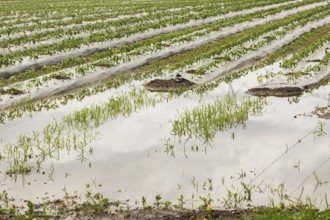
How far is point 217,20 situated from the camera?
86.9ft

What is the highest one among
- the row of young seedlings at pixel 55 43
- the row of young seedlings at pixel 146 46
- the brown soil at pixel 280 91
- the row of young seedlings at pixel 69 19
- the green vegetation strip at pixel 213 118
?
the row of young seedlings at pixel 69 19

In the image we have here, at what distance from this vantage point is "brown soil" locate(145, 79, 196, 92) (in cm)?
1235

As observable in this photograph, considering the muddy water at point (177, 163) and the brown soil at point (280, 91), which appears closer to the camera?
the muddy water at point (177, 163)

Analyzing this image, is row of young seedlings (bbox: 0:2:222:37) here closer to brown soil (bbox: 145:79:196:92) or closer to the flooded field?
the flooded field

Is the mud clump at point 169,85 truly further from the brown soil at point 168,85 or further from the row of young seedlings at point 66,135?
the row of young seedlings at point 66,135

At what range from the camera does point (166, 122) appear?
9.32 m

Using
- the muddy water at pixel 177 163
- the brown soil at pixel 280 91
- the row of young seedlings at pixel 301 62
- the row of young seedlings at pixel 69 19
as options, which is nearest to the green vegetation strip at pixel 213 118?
the muddy water at pixel 177 163

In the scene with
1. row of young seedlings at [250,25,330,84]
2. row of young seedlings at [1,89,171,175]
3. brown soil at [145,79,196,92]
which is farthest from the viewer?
row of young seedlings at [250,25,330,84]

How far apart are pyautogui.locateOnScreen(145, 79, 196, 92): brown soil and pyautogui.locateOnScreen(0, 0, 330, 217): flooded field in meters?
0.05

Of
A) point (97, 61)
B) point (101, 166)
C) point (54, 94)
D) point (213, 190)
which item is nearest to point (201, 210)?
point (213, 190)

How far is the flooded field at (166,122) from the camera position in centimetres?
629

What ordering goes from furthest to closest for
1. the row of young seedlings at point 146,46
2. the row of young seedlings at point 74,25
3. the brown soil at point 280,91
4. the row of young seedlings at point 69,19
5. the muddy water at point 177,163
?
the row of young seedlings at point 69,19 < the row of young seedlings at point 74,25 < the row of young seedlings at point 146,46 < the brown soil at point 280,91 < the muddy water at point 177,163

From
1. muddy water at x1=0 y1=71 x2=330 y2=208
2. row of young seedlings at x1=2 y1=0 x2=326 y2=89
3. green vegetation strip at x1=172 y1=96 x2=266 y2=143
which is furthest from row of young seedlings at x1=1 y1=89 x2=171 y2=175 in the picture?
row of young seedlings at x1=2 y1=0 x2=326 y2=89

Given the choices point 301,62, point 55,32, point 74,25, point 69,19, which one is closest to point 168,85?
→ point 301,62
